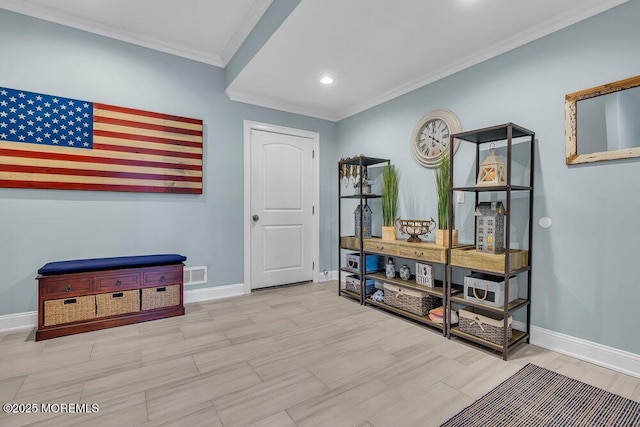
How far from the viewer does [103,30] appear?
2943 millimetres

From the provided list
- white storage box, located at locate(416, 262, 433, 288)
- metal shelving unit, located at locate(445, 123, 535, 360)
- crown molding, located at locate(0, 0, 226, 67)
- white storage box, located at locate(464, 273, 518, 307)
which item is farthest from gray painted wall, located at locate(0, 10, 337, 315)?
white storage box, located at locate(464, 273, 518, 307)

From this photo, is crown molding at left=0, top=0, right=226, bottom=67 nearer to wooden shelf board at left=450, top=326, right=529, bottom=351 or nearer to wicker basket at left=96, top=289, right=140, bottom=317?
wicker basket at left=96, top=289, right=140, bottom=317

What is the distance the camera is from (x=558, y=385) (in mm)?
1846

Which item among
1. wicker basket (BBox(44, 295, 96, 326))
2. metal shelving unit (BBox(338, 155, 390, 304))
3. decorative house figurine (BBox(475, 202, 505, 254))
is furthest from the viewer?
metal shelving unit (BBox(338, 155, 390, 304))

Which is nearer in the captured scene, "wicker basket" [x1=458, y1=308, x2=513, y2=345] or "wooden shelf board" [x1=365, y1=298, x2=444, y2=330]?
"wicker basket" [x1=458, y1=308, x2=513, y2=345]

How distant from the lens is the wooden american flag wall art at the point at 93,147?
2631mm

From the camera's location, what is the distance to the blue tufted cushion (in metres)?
2.51

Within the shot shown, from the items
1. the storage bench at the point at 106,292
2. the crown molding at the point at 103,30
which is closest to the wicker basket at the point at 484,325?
the storage bench at the point at 106,292

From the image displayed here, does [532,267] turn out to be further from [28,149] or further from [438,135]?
[28,149]

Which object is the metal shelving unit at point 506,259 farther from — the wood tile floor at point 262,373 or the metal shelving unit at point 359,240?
the metal shelving unit at point 359,240

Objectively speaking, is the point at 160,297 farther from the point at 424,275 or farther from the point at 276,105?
the point at 276,105

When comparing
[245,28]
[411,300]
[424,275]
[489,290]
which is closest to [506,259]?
[489,290]

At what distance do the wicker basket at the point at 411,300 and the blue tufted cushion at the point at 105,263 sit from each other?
7.32 ft

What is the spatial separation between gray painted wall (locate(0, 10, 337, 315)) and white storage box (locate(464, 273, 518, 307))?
8.75ft
